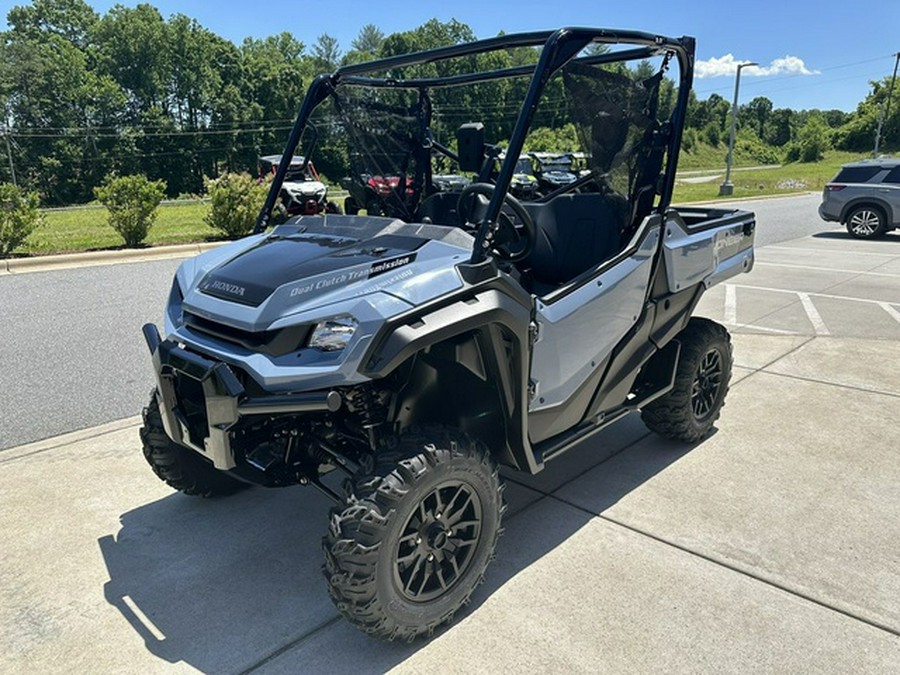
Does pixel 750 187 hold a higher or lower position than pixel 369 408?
lower

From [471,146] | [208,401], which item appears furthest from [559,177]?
[208,401]

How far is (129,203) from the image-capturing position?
38.6ft

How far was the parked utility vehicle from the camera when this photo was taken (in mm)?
2301

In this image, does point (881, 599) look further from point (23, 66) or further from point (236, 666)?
point (23, 66)

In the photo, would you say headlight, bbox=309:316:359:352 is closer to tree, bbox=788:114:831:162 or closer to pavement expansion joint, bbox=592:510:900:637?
pavement expansion joint, bbox=592:510:900:637

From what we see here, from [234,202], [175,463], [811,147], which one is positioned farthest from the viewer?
[811,147]

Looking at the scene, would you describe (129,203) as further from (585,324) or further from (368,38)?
(368,38)

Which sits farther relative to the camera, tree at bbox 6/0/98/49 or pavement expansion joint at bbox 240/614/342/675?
tree at bbox 6/0/98/49

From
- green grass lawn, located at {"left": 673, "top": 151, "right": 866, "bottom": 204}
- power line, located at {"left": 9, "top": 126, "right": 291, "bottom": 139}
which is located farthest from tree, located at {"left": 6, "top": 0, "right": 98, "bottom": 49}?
green grass lawn, located at {"left": 673, "top": 151, "right": 866, "bottom": 204}

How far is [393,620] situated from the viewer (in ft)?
7.69

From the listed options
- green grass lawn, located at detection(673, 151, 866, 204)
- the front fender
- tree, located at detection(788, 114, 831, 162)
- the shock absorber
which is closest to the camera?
the front fender

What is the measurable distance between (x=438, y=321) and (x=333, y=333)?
36 centimetres

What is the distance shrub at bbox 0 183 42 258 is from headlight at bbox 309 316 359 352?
1047cm

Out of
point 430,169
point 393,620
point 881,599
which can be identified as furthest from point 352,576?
point 430,169
